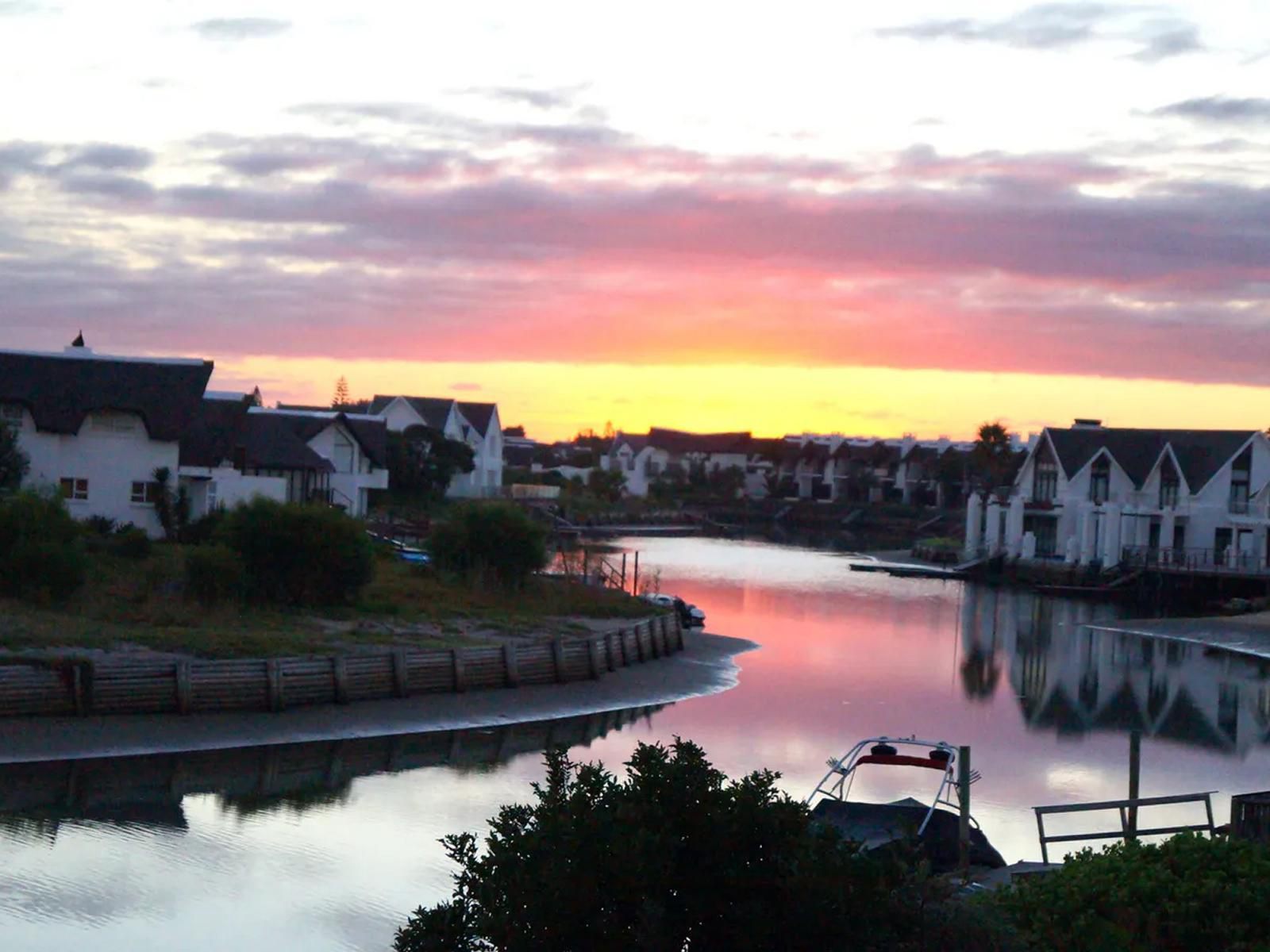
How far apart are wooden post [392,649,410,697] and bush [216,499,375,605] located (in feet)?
28.2

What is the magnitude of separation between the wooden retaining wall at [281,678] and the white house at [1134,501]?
55.0 meters

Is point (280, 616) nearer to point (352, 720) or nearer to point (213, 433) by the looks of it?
point (352, 720)

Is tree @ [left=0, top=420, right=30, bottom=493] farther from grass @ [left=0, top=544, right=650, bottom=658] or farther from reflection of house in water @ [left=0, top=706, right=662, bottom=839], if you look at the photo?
reflection of house in water @ [left=0, top=706, right=662, bottom=839]

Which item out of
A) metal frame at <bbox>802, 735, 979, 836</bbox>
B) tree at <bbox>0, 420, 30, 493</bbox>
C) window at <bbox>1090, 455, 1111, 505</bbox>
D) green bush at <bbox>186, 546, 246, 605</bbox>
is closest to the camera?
metal frame at <bbox>802, 735, 979, 836</bbox>

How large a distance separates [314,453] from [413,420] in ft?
146

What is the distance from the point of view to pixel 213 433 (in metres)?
57.3

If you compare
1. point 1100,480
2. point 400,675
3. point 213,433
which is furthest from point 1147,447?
point 400,675

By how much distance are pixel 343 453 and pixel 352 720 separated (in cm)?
4582

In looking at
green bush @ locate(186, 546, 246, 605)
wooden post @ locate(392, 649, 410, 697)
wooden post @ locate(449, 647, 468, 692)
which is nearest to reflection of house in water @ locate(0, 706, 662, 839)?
Answer: wooden post @ locate(392, 649, 410, 697)

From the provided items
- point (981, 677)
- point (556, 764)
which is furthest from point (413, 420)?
point (556, 764)

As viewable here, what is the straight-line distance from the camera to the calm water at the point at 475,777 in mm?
18875

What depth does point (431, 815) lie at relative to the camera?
2417cm

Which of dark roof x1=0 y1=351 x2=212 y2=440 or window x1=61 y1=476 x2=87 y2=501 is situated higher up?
dark roof x1=0 y1=351 x2=212 y2=440

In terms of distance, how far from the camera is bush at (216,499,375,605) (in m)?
40.4
